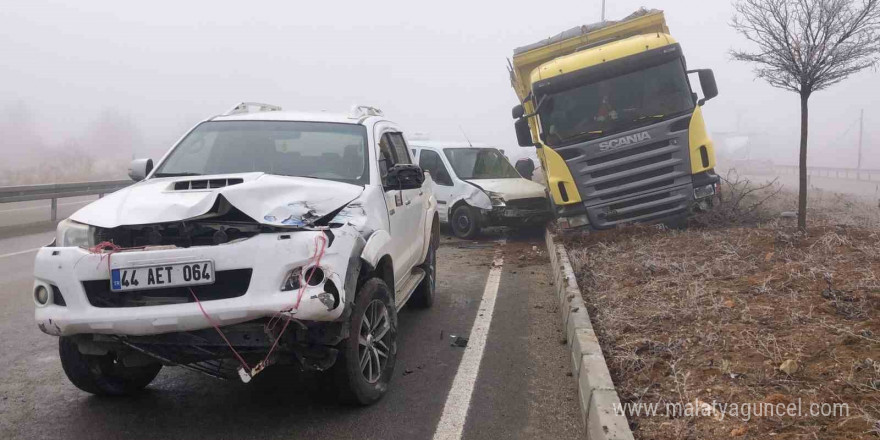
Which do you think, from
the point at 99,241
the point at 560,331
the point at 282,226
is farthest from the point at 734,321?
the point at 99,241

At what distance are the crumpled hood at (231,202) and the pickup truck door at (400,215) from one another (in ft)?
2.57

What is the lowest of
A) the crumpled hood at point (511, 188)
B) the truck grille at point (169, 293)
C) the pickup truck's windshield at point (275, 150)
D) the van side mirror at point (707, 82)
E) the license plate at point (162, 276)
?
the truck grille at point (169, 293)

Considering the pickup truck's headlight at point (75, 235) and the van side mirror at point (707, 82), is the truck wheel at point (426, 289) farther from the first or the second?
the van side mirror at point (707, 82)

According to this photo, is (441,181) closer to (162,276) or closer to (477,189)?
(477,189)

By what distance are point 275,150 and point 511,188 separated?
7.53m

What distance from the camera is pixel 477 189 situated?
11836 millimetres

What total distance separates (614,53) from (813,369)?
21.6ft

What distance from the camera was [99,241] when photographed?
3.53 metres

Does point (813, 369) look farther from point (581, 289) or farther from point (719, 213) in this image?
point (719, 213)

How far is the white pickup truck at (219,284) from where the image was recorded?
333 centimetres

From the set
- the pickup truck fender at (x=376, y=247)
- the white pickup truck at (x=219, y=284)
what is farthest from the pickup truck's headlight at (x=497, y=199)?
the white pickup truck at (x=219, y=284)

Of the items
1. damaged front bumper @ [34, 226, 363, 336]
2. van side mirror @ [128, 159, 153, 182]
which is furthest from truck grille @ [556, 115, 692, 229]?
damaged front bumper @ [34, 226, 363, 336]

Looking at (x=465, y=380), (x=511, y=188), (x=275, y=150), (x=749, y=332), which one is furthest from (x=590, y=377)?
(x=511, y=188)

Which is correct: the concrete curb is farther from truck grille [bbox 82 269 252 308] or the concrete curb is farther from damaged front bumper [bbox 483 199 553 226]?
damaged front bumper [bbox 483 199 553 226]
